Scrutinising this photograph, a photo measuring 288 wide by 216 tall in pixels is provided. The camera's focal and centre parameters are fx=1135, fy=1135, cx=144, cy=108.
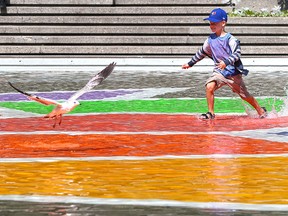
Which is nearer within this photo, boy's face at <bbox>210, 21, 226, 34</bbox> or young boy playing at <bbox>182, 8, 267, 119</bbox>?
young boy playing at <bbox>182, 8, 267, 119</bbox>

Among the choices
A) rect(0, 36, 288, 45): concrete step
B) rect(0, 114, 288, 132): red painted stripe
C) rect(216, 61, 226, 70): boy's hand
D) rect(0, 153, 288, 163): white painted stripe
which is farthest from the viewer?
rect(0, 36, 288, 45): concrete step

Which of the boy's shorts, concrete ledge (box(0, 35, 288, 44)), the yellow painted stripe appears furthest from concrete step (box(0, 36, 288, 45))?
the yellow painted stripe

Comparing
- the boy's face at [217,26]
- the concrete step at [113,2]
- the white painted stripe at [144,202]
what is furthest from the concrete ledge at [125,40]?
the white painted stripe at [144,202]

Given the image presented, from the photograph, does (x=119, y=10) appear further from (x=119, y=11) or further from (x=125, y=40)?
(x=125, y=40)

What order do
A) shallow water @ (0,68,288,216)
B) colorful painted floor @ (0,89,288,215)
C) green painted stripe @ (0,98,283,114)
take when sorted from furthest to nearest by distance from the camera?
green painted stripe @ (0,98,283,114), colorful painted floor @ (0,89,288,215), shallow water @ (0,68,288,216)

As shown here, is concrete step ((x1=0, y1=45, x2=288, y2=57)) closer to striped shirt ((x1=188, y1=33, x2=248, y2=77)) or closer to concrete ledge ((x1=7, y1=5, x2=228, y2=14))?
concrete ledge ((x1=7, y1=5, x2=228, y2=14))

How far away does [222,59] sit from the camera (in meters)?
14.8

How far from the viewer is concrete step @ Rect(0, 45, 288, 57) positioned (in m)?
28.2

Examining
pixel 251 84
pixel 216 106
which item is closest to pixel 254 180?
pixel 216 106

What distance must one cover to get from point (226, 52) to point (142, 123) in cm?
150

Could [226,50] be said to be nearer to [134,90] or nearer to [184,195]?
[134,90]

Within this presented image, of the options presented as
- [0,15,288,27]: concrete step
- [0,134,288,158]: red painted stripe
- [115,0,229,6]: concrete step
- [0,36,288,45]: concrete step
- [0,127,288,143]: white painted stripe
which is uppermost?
[0,134,288,158]: red painted stripe

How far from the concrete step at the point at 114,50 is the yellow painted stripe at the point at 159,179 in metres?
17.6

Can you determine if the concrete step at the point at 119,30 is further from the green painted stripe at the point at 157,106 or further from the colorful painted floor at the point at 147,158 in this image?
the colorful painted floor at the point at 147,158
